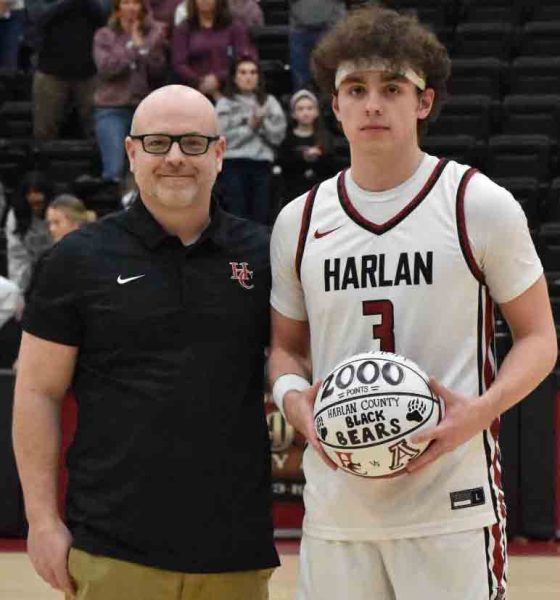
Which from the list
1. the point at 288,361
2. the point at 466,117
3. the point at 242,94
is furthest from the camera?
the point at 466,117

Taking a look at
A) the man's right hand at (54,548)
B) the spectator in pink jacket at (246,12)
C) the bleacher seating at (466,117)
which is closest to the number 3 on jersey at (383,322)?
the man's right hand at (54,548)

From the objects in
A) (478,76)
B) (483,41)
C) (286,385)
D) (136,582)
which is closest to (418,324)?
(286,385)

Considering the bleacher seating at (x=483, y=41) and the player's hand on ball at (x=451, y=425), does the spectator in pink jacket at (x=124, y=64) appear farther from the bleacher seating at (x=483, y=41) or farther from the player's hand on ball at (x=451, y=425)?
the player's hand on ball at (x=451, y=425)

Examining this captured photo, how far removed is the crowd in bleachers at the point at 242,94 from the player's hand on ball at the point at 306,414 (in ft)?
20.8

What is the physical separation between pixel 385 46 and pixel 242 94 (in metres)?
6.76

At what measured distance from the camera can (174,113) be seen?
11.6 ft

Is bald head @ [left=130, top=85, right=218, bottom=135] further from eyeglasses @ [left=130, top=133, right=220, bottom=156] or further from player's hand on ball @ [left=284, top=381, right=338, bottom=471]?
player's hand on ball @ [left=284, top=381, right=338, bottom=471]

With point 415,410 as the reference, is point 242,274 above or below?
above

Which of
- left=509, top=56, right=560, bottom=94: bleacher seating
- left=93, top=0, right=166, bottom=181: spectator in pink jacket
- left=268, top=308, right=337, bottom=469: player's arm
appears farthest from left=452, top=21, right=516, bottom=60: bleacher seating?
left=268, top=308, right=337, bottom=469: player's arm

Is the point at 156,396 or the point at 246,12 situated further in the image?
the point at 246,12

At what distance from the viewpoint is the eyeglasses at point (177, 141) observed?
3.54m

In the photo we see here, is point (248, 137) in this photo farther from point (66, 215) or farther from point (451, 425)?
point (451, 425)

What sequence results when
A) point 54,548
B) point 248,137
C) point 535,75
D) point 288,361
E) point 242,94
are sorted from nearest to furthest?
point 54,548
point 288,361
point 248,137
point 242,94
point 535,75

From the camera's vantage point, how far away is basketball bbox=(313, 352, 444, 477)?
128 inches
